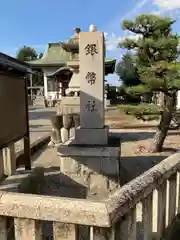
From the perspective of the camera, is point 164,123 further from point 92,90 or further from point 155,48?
point 92,90

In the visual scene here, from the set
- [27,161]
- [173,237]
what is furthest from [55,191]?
[173,237]

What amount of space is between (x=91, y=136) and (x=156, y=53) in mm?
2992

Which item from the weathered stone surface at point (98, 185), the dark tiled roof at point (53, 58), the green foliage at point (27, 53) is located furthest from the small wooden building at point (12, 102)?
the green foliage at point (27, 53)

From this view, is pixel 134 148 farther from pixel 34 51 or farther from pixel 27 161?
pixel 34 51

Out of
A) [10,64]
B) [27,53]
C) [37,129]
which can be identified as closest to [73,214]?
[10,64]

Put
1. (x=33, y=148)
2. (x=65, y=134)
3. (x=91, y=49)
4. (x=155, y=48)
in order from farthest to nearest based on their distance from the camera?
(x=65, y=134) → (x=33, y=148) → (x=155, y=48) → (x=91, y=49)

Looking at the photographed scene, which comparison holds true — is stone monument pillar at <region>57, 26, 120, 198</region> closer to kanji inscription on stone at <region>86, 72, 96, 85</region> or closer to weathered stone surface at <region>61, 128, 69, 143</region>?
kanji inscription on stone at <region>86, 72, 96, 85</region>

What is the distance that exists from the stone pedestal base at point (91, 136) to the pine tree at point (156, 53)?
210 cm

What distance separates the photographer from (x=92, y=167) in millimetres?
3512

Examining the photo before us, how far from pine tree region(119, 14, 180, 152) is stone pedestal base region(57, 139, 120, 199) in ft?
7.54

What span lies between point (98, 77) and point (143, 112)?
2267 mm

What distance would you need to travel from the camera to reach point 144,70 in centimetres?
522

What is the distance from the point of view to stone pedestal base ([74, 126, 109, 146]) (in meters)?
3.56

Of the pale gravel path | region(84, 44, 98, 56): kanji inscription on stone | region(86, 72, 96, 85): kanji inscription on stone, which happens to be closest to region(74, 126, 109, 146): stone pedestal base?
region(86, 72, 96, 85): kanji inscription on stone
